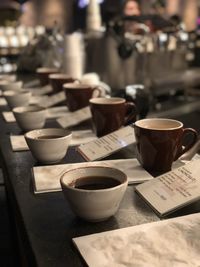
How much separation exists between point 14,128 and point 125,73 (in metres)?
1.30

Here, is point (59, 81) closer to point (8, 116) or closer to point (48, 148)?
point (8, 116)

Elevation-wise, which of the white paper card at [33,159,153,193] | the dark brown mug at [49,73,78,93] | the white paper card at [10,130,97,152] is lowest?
the white paper card at [33,159,153,193]

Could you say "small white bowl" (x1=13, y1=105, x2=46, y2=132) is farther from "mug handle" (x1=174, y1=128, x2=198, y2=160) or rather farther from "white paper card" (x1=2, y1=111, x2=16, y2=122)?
"mug handle" (x1=174, y1=128, x2=198, y2=160)

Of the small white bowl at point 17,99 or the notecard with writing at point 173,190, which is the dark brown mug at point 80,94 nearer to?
the small white bowl at point 17,99

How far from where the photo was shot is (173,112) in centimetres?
528

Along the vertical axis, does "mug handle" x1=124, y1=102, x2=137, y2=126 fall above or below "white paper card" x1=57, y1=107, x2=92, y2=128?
above

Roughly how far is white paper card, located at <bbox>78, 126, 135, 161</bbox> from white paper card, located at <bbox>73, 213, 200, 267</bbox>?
0.37 m

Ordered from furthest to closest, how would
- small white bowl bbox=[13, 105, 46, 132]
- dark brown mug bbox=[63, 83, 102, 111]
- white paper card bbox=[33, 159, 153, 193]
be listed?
dark brown mug bbox=[63, 83, 102, 111] → small white bowl bbox=[13, 105, 46, 132] → white paper card bbox=[33, 159, 153, 193]

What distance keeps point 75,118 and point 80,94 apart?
11cm

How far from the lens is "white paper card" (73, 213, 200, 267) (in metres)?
0.59

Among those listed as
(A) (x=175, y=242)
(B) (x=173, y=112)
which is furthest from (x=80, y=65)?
(B) (x=173, y=112)

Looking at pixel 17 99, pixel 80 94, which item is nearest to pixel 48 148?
pixel 80 94

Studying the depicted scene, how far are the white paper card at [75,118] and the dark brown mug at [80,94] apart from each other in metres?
0.05

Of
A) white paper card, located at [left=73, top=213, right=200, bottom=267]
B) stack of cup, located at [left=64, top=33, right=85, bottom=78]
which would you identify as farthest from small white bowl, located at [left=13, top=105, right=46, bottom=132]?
stack of cup, located at [left=64, top=33, right=85, bottom=78]
